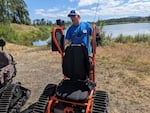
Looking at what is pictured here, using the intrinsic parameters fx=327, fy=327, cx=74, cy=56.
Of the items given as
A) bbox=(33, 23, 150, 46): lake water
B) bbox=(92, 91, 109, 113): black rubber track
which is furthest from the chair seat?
bbox=(33, 23, 150, 46): lake water

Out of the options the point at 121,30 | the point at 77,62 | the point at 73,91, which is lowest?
the point at 121,30

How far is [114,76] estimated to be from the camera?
8.94 m

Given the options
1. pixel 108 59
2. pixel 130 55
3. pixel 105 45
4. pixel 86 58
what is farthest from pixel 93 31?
pixel 105 45

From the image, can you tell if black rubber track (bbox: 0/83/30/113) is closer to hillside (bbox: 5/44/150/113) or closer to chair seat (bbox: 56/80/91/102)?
hillside (bbox: 5/44/150/113)

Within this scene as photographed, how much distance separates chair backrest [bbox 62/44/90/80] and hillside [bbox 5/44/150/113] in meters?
1.39

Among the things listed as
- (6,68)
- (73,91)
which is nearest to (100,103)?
(73,91)

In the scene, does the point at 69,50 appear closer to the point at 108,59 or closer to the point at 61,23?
the point at 61,23

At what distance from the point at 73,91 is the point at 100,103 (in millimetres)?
478

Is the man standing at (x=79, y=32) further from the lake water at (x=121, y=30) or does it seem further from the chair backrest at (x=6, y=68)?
the lake water at (x=121, y=30)

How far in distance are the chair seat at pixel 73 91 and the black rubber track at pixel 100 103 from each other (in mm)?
242

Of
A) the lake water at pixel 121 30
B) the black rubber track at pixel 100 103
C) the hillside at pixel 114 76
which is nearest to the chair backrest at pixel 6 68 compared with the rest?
the hillside at pixel 114 76

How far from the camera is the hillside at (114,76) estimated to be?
6980 millimetres

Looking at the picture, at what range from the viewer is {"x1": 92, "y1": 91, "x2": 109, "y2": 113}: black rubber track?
201 inches

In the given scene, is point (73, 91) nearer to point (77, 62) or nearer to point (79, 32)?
point (77, 62)
